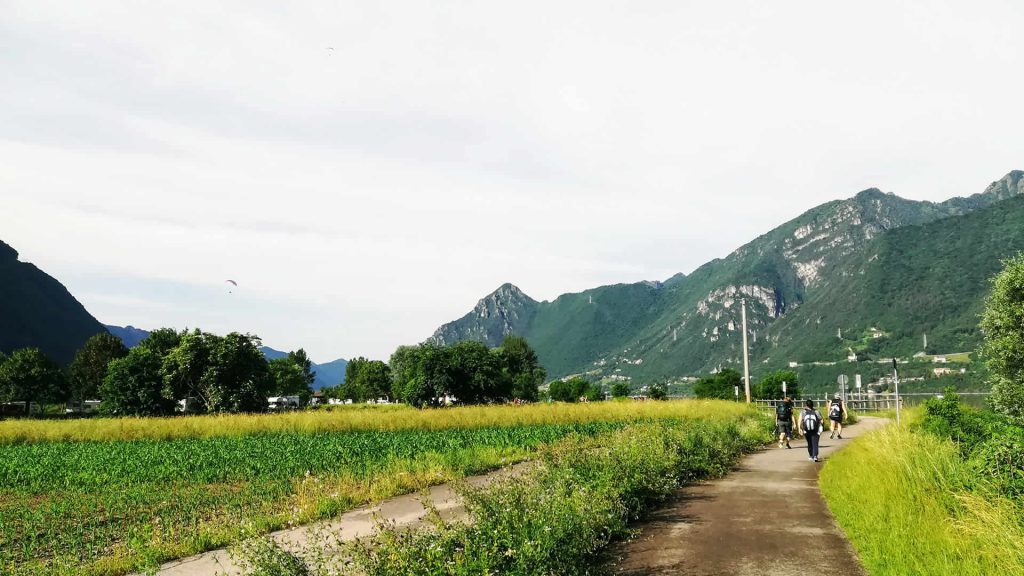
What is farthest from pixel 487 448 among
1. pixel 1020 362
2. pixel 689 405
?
pixel 1020 362

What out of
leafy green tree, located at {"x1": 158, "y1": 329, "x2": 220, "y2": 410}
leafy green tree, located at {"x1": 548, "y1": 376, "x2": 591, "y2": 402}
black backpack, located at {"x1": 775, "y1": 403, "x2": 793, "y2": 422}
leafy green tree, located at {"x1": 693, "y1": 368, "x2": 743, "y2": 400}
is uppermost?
leafy green tree, located at {"x1": 158, "y1": 329, "x2": 220, "y2": 410}

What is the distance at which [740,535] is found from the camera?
10.4 meters

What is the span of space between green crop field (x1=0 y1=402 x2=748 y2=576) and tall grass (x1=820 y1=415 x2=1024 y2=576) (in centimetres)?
794

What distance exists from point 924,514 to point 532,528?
6276 millimetres

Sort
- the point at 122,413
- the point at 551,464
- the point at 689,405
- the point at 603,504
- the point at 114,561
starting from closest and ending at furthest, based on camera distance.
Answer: the point at 114,561 → the point at 603,504 → the point at 551,464 → the point at 689,405 → the point at 122,413

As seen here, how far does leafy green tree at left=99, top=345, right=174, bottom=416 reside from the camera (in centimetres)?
5203

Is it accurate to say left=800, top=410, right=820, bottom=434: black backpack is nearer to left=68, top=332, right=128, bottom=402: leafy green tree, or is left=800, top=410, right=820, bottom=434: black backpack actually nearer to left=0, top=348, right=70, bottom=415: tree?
left=0, top=348, right=70, bottom=415: tree

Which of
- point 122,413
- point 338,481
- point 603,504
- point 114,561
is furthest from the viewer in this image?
point 122,413

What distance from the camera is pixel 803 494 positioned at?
1415 centimetres

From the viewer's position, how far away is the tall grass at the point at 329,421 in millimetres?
32438

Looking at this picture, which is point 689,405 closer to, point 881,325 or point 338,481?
point 338,481

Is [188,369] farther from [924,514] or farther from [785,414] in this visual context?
[924,514]

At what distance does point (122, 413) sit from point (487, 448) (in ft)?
141

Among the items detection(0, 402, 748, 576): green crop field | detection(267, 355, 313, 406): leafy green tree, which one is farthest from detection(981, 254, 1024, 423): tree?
detection(267, 355, 313, 406): leafy green tree
